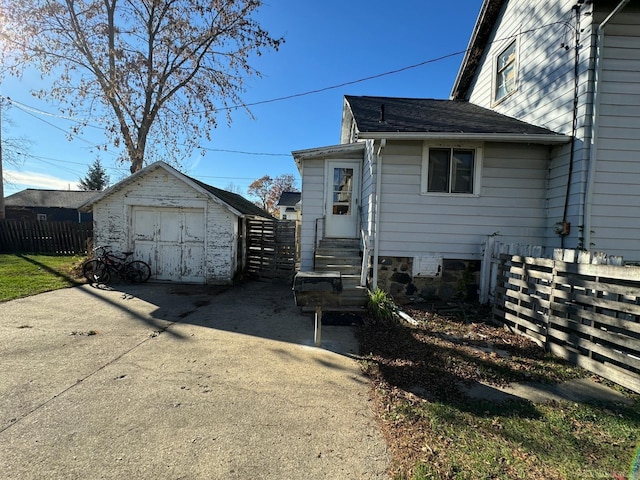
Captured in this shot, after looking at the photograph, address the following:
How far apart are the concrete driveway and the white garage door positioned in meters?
4.03

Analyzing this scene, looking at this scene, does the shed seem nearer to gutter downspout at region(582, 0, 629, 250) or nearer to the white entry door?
the white entry door

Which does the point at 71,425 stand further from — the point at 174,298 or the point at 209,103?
the point at 209,103

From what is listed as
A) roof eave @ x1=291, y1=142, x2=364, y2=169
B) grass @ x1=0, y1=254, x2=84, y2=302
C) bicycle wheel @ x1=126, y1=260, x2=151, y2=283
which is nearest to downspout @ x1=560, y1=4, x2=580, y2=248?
roof eave @ x1=291, y1=142, x2=364, y2=169

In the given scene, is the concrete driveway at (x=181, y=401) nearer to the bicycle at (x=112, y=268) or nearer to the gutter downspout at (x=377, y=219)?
the gutter downspout at (x=377, y=219)

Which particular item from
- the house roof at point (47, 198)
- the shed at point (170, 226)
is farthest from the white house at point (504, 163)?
the house roof at point (47, 198)

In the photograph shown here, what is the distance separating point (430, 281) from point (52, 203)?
42344 mm

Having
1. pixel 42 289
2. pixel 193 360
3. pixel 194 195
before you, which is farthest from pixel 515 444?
pixel 42 289

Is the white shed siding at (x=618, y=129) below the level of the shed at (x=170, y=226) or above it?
above

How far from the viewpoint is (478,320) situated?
19.3 feet

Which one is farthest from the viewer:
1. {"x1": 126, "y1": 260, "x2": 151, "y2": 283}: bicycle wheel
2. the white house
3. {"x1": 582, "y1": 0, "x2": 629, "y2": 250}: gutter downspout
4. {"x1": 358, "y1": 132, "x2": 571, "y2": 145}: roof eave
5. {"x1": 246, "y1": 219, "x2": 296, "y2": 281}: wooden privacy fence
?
{"x1": 246, "y1": 219, "x2": 296, "y2": 281}: wooden privacy fence

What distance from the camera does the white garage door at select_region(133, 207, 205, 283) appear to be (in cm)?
980

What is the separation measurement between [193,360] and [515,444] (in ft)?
11.5

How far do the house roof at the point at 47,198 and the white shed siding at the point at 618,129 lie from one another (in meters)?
41.3

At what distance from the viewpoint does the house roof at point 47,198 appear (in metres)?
34.2
